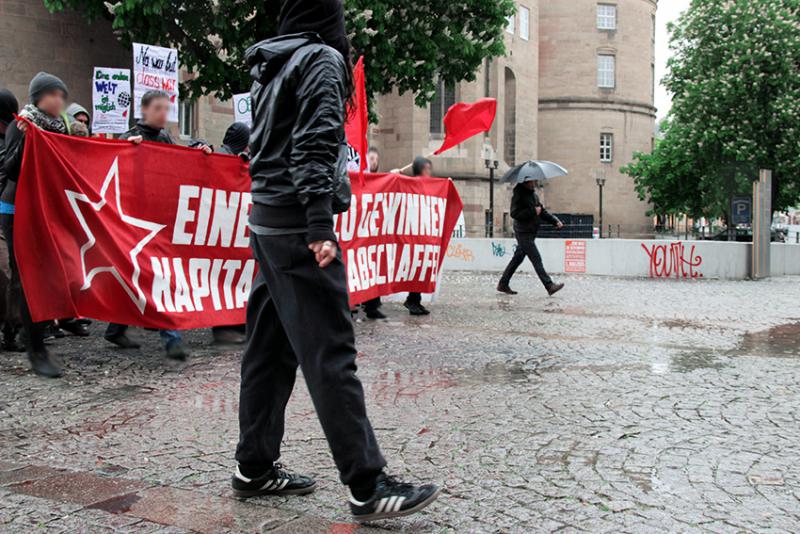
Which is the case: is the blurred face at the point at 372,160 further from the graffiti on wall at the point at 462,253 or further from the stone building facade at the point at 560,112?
the stone building facade at the point at 560,112

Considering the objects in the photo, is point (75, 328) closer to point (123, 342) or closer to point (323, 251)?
point (123, 342)

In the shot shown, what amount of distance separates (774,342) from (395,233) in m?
4.34

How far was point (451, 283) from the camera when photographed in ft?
56.0

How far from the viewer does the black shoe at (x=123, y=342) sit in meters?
7.66

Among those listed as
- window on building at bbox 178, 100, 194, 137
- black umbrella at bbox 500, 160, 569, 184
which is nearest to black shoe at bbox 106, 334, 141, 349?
black umbrella at bbox 500, 160, 569, 184

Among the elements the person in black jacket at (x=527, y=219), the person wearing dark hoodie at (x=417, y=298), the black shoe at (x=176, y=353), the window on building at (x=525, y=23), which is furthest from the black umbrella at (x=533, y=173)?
the window on building at (x=525, y=23)

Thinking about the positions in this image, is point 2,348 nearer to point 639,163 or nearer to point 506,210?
point 506,210

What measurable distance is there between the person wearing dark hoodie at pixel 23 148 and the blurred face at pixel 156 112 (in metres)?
0.67

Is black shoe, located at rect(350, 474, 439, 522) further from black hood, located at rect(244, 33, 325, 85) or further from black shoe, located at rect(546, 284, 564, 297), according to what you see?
black shoe, located at rect(546, 284, 564, 297)

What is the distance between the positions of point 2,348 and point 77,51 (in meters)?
15.2

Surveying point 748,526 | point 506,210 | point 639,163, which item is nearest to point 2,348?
point 748,526

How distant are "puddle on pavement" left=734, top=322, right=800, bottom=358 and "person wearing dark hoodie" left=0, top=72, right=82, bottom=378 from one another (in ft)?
19.8

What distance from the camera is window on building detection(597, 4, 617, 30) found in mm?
55594

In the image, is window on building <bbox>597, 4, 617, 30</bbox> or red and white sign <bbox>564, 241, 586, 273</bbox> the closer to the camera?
red and white sign <bbox>564, 241, 586, 273</bbox>
